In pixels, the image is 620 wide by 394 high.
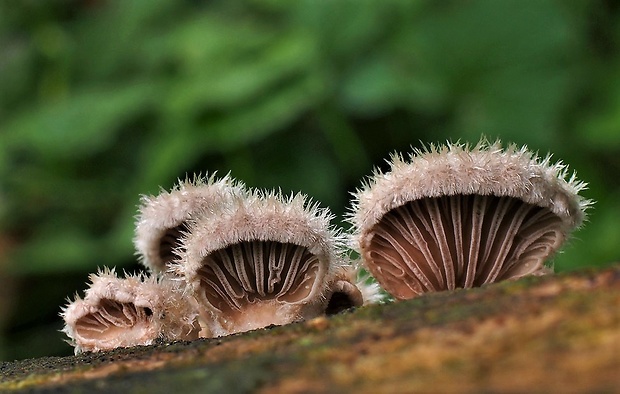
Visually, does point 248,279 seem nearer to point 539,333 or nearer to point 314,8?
point 539,333

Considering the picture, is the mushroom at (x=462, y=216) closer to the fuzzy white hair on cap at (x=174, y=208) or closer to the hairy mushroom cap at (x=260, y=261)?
the hairy mushroom cap at (x=260, y=261)

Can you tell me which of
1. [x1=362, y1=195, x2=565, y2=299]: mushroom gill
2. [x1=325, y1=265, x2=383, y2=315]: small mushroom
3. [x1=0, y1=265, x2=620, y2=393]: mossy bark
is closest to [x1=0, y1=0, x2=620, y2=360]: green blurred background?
[x1=325, y1=265, x2=383, y2=315]: small mushroom

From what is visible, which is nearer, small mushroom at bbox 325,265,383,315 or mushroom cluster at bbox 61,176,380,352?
mushroom cluster at bbox 61,176,380,352

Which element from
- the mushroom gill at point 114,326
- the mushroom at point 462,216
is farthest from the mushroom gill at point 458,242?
the mushroom gill at point 114,326

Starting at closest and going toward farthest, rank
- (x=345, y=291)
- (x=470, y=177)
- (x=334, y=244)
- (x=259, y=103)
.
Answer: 1. (x=470, y=177)
2. (x=334, y=244)
3. (x=345, y=291)
4. (x=259, y=103)

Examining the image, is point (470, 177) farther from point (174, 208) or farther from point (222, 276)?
point (174, 208)

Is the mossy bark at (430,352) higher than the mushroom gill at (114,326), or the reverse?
the mushroom gill at (114,326)

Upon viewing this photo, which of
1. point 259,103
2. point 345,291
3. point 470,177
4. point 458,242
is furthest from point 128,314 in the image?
point 259,103

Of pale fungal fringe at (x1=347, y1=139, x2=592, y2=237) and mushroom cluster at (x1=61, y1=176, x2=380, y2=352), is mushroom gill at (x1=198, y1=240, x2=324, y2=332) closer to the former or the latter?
mushroom cluster at (x1=61, y1=176, x2=380, y2=352)
